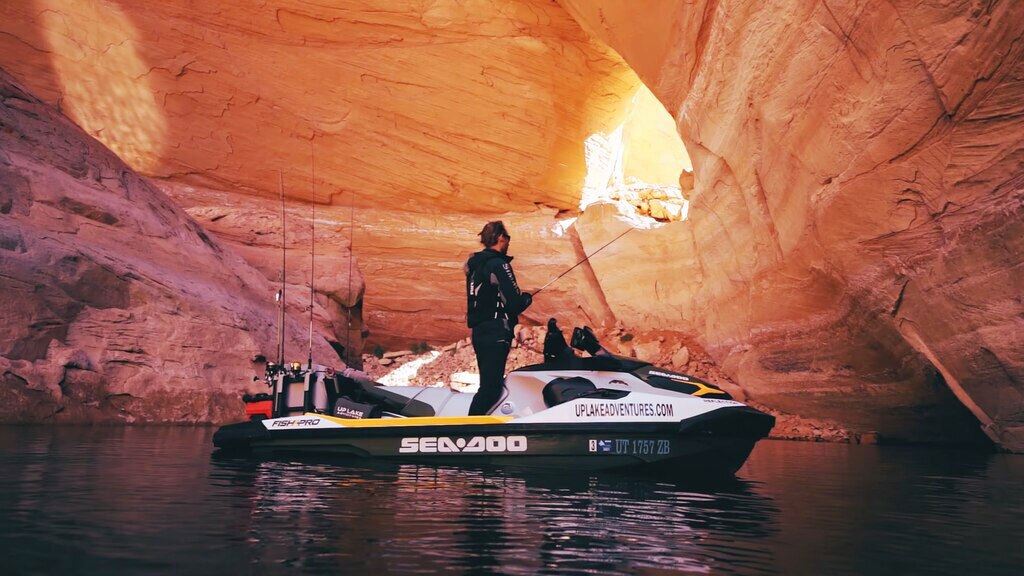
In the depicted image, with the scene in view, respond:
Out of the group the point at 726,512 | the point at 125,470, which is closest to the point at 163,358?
the point at 125,470

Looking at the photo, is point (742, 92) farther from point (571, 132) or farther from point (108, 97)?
point (108, 97)

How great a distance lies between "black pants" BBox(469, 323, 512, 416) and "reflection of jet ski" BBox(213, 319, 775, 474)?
0.10 metres

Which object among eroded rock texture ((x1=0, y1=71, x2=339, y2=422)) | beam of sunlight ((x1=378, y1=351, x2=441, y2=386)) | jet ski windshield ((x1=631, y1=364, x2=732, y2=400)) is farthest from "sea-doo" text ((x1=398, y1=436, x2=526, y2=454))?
beam of sunlight ((x1=378, y1=351, x2=441, y2=386))

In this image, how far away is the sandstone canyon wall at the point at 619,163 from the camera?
884 cm

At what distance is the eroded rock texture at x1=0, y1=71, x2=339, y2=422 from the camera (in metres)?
11.8

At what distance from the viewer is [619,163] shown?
77.3ft

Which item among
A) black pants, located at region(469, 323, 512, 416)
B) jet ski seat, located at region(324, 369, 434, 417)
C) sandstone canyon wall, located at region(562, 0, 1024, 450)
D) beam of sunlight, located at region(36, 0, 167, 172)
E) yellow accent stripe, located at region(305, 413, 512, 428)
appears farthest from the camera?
beam of sunlight, located at region(36, 0, 167, 172)

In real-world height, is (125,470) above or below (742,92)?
below

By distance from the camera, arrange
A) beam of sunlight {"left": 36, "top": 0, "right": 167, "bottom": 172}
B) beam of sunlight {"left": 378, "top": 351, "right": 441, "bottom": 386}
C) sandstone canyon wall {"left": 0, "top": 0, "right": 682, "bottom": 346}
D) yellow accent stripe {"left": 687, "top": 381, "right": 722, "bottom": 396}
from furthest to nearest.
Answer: beam of sunlight {"left": 378, "top": 351, "right": 441, "bottom": 386} < sandstone canyon wall {"left": 0, "top": 0, "right": 682, "bottom": 346} < beam of sunlight {"left": 36, "top": 0, "right": 167, "bottom": 172} < yellow accent stripe {"left": 687, "top": 381, "right": 722, "bottom": 396}

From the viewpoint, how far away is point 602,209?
20.1m

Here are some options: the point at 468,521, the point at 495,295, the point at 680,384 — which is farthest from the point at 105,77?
the point at 468,521

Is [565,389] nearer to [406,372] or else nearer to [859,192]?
[859,192]

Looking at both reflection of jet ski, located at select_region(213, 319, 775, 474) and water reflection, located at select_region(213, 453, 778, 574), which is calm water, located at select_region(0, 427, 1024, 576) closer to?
water reflection, located at select_region(213, 453, 778, 574)

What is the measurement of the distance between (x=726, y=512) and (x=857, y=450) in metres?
7.49
